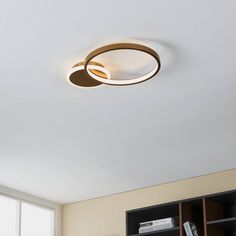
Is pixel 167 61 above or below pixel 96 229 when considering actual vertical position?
above

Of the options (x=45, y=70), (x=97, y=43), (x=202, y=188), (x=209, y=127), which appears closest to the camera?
(x=97, y=43)

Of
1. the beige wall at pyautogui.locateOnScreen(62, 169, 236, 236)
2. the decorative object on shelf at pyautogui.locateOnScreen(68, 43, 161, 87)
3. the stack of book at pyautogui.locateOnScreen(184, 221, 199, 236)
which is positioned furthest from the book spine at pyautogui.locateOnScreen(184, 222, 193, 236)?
the decorative object on shelf at pyautogui.locateOnScreen(68, 43, 161, 87)

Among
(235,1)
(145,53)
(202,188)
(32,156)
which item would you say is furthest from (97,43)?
(202,188)

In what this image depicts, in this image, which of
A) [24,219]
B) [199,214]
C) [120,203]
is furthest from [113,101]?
[24,219]

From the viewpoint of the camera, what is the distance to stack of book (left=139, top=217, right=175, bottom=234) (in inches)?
187

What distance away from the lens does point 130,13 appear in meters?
2.71

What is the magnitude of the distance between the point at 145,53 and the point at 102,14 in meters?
0.45

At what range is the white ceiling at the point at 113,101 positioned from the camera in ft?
9.01

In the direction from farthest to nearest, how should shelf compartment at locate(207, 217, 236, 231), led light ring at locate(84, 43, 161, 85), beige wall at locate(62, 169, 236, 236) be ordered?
beige wall at locate(62, 169, 236, 236)
shelf compartment at locate(207, 217, 236, 231)
led light ring at locate(84, 43, 161, 85)

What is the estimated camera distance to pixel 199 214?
4926 millimetres

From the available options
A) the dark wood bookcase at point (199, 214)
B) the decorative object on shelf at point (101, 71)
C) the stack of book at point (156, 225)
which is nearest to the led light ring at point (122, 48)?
the decorative object on shelf at point (101, 71)

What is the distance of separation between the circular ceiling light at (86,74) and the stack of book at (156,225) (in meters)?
1.89

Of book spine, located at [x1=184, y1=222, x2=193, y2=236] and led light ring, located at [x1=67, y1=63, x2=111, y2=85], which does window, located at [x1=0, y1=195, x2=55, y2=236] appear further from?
led light ring, located at [x1=67, y1=63, x2=111, y2=85]

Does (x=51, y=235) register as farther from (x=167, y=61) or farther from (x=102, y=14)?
(x=102, y=14)
